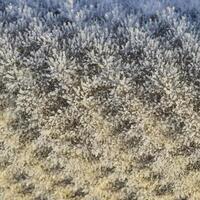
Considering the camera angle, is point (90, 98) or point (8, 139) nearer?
point (90, 98)

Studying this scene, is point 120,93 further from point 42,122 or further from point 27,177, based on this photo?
point 27,177

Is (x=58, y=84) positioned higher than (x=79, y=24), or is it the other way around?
(x=79, y=24)

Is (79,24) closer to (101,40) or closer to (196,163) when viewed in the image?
(101,40)

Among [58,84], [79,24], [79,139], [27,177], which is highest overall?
[79,24]

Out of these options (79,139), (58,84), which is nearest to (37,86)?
(58,84)

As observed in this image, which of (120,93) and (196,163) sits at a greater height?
(120,93)

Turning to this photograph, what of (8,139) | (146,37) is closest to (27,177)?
(8,139)
